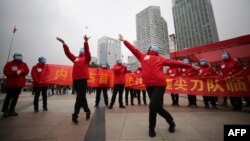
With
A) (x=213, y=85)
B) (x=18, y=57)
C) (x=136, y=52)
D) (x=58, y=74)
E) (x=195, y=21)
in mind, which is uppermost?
(x=195, y=21)

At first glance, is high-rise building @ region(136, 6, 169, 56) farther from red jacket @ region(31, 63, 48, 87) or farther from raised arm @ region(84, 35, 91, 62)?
raised arm @ region(84, 35, 91, 62)

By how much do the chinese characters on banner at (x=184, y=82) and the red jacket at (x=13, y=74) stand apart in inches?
31.6

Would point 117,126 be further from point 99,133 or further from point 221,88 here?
point 221,88

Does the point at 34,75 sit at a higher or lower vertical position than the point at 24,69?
lower

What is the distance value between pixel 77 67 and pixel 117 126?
1.90 m

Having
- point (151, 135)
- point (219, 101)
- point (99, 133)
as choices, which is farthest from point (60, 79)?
point (219, 101)

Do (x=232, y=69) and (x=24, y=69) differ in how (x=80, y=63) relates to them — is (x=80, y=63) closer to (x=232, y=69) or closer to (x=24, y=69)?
(x=24, y=69)

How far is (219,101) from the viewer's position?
735cm

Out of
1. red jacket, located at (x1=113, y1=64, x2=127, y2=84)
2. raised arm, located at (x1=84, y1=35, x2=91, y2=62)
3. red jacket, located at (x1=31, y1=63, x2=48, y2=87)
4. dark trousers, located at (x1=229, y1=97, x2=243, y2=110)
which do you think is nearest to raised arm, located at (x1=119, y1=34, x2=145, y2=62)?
raised arm, located at (x1=84, y1=35, x2=91, y2=62)

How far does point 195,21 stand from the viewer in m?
86.5

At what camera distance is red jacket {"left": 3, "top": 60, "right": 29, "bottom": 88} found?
485 centimetres

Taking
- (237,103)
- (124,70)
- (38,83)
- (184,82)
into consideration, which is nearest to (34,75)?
(38,83)

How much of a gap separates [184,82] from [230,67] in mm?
1731

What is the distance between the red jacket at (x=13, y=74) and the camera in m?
4.85
